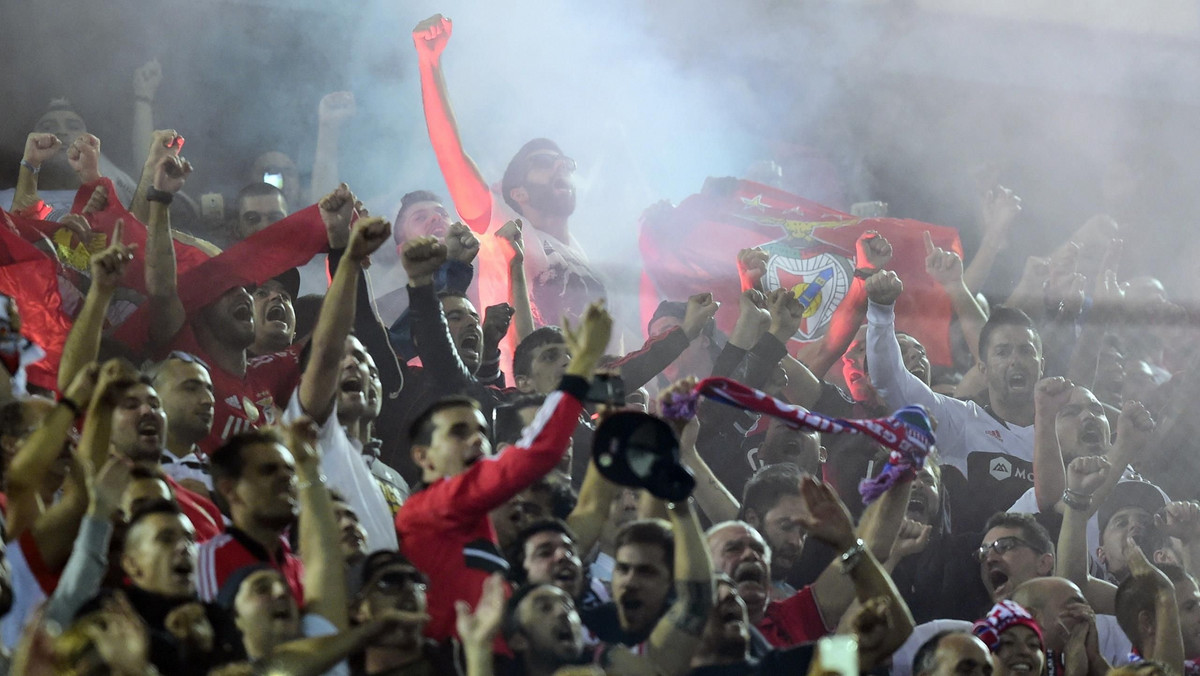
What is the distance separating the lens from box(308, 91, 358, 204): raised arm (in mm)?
5422

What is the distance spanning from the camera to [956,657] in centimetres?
325

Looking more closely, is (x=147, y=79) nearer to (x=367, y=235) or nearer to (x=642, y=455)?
(x=367, y=235)

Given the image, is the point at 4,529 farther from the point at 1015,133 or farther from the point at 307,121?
the point at 1015,133

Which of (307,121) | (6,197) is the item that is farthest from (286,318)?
(307,121)

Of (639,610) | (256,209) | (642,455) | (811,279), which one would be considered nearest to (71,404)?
(642,455)

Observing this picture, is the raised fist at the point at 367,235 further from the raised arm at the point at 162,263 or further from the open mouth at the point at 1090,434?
the open mouth at the point at 1090,434

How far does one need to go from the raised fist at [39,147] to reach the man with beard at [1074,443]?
2.66m

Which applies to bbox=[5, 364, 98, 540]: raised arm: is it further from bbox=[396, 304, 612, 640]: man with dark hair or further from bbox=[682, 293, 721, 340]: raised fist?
bbox=[682, 293, 721, 340]: raised fist

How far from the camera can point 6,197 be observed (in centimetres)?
447

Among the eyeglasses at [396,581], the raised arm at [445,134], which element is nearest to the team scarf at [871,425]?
the eyeglasses at [396,581]

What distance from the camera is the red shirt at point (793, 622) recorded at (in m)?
3.41

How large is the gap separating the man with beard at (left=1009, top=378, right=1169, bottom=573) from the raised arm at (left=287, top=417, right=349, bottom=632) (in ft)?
7.73

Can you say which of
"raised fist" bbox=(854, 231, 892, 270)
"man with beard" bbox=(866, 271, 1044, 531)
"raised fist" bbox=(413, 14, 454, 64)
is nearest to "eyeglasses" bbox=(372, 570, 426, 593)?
"man with beard" bbox=(866, 271, 1044, 531)

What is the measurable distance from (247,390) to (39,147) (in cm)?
104
